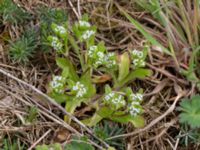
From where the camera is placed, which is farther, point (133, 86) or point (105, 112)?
point (133, 86)

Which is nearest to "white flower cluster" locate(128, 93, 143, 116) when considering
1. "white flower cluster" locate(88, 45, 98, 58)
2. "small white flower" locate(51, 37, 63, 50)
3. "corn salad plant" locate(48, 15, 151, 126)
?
"corn salad plant" locate(48, 15, 151, 126)

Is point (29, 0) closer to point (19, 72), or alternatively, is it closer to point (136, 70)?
point (19, 72)

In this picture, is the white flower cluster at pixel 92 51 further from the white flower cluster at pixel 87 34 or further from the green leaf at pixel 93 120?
the green leaf at pixel 93 120

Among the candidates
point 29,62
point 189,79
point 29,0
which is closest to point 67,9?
point 29,0

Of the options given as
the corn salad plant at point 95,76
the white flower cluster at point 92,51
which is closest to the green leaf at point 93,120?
the corn salad plant at point 95,76

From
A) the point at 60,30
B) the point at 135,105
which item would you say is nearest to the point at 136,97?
the point at 135,105

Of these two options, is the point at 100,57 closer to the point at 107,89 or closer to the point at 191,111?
the point at 107,89
